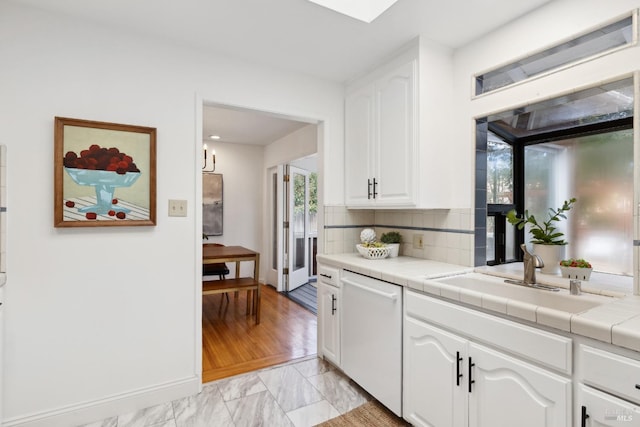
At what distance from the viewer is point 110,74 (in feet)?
6.36

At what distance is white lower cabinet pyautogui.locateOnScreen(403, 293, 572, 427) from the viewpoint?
3.91 ft

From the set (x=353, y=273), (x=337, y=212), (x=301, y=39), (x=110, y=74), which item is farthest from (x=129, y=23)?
(x=353, y=273)

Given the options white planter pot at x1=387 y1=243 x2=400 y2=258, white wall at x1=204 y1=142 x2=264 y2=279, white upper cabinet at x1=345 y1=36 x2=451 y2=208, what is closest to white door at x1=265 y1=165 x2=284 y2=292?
white wall at x1=204 y1=142 x2=264 y2=279

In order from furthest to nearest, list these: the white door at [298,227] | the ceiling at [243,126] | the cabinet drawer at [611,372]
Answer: the white door at [298,227], the ceiling at [243,126], the cabinet drawer at [611,372]

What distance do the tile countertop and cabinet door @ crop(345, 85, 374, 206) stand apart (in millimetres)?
505

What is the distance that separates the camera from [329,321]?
2.50 meters

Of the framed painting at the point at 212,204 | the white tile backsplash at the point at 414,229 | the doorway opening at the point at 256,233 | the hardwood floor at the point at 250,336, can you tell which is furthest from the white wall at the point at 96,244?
the framed painting at the point at 212,204

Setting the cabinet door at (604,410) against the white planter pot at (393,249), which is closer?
the cabinet door at (604,410)

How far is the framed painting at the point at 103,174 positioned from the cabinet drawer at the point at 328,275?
1.24 meters

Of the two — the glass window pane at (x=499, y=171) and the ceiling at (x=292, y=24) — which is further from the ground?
the ceiling at (x=292, y=24)

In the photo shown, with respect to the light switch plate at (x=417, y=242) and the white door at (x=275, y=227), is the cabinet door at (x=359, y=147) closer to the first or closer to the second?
the light switch plate at (x=417, y=242)

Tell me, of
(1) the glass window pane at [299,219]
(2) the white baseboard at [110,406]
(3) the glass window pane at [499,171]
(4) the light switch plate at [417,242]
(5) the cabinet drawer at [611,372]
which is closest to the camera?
(5) the cabinet drawer at [611,372]

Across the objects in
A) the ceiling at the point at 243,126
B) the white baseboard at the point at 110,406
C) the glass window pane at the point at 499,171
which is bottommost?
the white baseboard at the point at 110,406

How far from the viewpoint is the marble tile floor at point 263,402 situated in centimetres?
190
